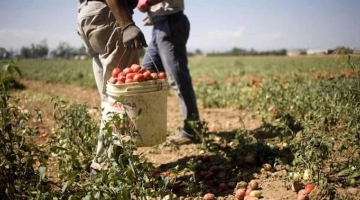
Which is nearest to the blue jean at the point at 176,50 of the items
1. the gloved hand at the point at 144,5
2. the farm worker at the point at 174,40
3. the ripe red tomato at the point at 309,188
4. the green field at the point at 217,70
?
the farm worker at the point at 174,40

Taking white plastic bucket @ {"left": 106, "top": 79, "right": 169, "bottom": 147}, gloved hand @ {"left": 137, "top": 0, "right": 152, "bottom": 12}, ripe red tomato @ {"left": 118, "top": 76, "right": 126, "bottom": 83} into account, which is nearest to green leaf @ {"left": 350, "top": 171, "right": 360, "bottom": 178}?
white plastic bucket @ {"left": 106, "top": 79, "right": 169, "bottom": 147}

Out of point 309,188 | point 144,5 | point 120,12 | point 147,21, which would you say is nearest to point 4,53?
point 120,12

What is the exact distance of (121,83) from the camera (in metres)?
2.23

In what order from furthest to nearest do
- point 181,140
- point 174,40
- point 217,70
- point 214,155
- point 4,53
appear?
point 217,70 < point 181,140 < point 174,40 < point 214,155 < point 4,53

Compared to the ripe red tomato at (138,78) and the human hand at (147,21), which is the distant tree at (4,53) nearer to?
the ripe red tomato at (138,78)

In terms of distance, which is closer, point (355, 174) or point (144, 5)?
point (355, 174)

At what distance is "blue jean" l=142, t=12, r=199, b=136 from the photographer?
3.28 m

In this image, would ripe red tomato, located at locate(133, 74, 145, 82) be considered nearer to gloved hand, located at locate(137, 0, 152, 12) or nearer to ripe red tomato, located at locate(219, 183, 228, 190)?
ripe red tomato, located at locate(219, 183, 228, 190)

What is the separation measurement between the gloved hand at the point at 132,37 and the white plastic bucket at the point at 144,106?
0.37 meters

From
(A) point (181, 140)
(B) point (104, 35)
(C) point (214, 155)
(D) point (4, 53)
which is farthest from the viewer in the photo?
(A) point (181, 140)

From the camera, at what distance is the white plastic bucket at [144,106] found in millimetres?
2254

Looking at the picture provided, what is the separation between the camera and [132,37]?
2.41m

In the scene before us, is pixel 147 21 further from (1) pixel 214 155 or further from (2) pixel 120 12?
(1) pixel 214 155

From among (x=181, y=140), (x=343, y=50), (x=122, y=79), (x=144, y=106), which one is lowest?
(x=181, y=140)
